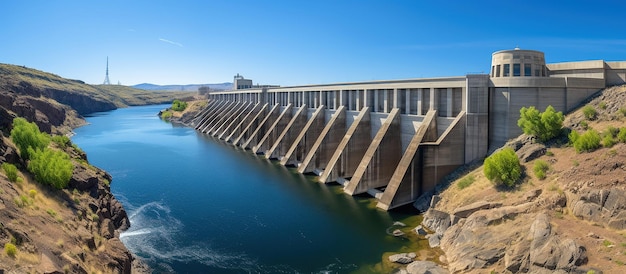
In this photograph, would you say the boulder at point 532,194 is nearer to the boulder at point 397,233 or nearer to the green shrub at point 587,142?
the green shrub at point 587,142

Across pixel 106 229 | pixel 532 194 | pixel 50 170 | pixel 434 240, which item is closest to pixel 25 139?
pixel 50 170

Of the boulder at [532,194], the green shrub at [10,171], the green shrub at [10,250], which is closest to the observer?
the green shrub at [10,250]

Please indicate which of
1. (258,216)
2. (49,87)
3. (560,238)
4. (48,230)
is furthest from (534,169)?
(49,87)

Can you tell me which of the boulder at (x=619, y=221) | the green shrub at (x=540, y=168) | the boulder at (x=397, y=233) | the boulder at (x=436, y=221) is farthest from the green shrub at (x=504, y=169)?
the boulder at (x=397, y=233)

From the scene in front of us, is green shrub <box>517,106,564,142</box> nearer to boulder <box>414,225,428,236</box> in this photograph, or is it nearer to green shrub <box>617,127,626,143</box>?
green shrub <box>617,127,626,143</box>

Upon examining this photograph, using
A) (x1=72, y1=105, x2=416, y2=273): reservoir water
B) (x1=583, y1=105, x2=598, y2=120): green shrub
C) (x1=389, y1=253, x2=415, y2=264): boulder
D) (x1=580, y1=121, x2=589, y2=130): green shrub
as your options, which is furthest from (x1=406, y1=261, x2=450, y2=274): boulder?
(x1=583, y1=105, x2=598, y2=120): green shrub

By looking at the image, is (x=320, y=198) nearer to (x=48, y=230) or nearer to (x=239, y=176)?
(x=239, y=176)
